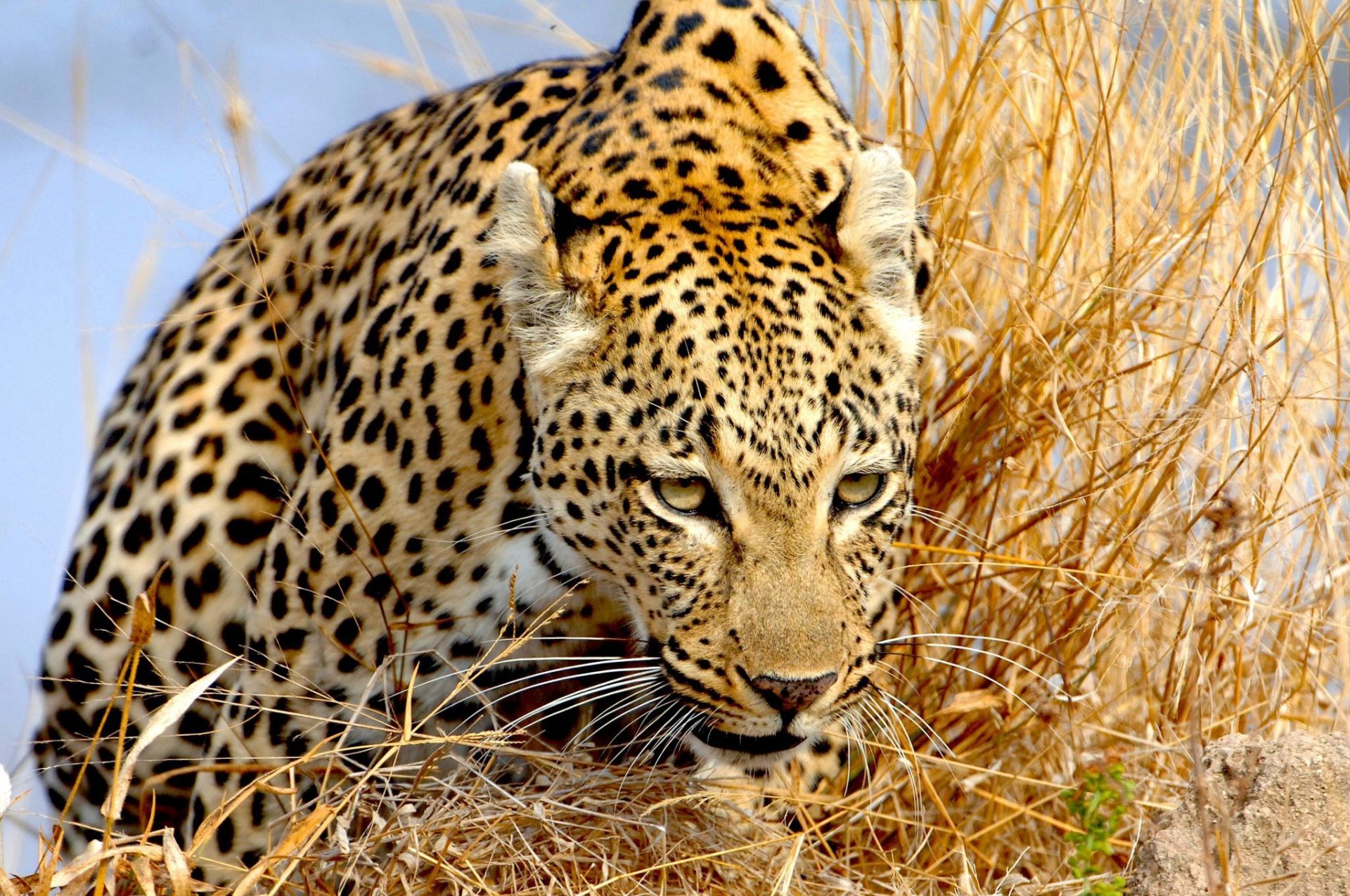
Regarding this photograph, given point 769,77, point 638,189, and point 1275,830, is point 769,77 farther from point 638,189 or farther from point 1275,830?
point 1275,830

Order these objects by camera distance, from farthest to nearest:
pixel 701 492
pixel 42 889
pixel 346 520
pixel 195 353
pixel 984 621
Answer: pixel 195 353, pixel 984 621, pixel 346 520, pixel 701 492, pixel 42 889

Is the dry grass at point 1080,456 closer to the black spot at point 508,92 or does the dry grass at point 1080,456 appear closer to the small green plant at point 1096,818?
the small green plant at point 1096,818

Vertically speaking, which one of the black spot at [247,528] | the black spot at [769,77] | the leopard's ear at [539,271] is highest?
the black spot at [769,77]

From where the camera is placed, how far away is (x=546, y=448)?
15.0 ft

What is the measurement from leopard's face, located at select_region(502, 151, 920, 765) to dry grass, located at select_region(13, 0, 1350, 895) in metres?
0.56

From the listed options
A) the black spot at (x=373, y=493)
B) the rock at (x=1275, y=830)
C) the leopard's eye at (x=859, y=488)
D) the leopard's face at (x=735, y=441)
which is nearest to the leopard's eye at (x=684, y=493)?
the leopard's face at (x=735, y=441)

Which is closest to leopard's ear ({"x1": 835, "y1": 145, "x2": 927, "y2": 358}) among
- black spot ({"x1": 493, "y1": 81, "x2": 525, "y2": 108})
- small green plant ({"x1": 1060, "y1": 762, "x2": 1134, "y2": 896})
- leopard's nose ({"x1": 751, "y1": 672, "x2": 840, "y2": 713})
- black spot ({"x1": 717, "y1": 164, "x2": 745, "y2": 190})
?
black spot ({"x1": 717, "y1": 164, "x2": 745, "y2": 190})

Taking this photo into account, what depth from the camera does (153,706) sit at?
19.7ft

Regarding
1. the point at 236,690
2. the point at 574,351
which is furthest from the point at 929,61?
the point at 236,690

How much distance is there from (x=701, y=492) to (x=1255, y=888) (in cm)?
152

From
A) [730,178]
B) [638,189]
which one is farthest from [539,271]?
[730,178]

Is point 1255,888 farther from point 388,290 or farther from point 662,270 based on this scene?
point 388,290

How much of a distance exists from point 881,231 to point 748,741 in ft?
4.40

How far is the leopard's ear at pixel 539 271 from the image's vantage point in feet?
14.6
